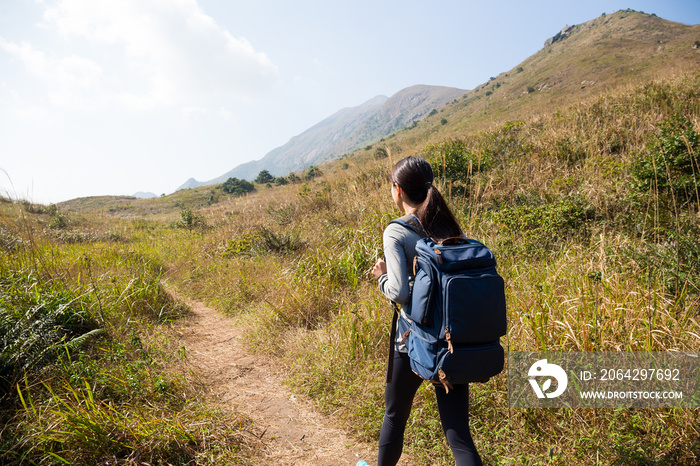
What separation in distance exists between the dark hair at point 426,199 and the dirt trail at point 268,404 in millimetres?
2063

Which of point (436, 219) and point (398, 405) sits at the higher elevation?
point (436, 219)

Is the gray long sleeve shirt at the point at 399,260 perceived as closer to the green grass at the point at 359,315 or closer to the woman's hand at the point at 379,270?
the woman's hand at the point at 379,270

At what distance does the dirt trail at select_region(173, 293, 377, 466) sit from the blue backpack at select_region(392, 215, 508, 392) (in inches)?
65.5

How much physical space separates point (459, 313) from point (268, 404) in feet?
8.87

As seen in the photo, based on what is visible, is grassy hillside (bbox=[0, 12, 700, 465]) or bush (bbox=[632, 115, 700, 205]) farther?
bush (bbox=[632, 115, 700, 205])

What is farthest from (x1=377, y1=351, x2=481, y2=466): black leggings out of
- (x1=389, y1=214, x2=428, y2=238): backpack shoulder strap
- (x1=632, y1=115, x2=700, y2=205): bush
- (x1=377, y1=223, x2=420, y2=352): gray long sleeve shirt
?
(x1=632, y1=115, x2=700, y2=205): bush

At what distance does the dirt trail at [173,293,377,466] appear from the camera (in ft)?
8.66

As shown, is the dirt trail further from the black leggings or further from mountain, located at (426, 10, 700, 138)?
mountain, located at (426, 10, 700, 138)

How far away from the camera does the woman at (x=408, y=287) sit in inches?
63.5

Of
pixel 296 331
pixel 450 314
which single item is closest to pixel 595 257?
pixel 450 314

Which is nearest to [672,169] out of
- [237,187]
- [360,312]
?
[360,312]

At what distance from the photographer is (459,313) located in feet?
4.61

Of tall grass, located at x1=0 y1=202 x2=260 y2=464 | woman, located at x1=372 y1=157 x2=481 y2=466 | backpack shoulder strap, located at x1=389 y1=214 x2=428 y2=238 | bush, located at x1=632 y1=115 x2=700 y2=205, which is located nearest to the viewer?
woman, located at x1=372 y1=157 x2=481 y2=466

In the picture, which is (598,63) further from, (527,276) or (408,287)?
(408,287)
